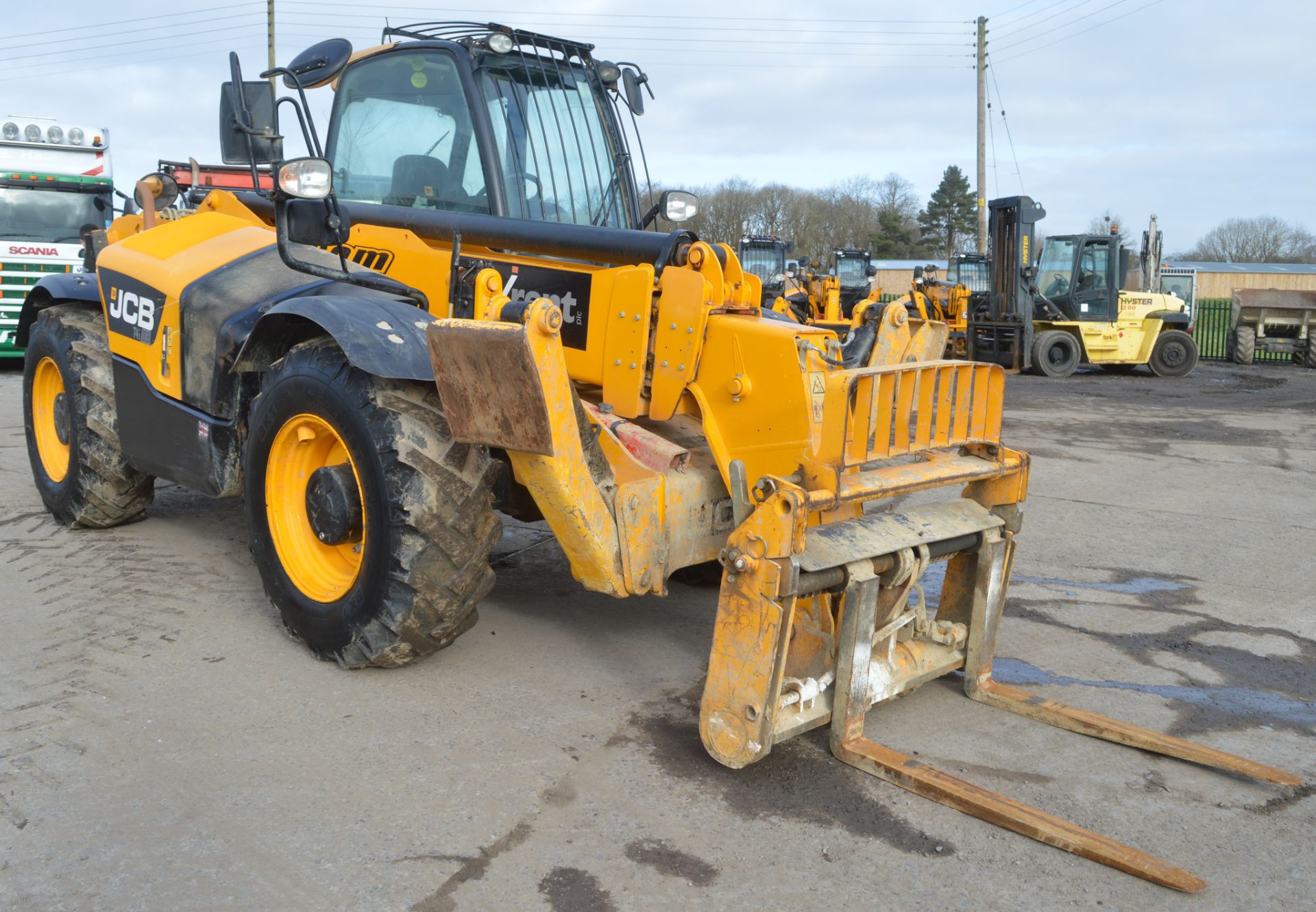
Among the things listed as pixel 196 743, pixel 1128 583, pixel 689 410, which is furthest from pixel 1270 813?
pixel 196 743

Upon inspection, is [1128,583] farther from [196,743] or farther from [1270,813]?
[196,743]

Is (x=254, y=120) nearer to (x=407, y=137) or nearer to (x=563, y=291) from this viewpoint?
(x=407, y=137)

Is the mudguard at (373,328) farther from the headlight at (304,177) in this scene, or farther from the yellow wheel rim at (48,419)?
the yellow wheel rim at (48,419)

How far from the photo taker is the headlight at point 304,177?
390 cm

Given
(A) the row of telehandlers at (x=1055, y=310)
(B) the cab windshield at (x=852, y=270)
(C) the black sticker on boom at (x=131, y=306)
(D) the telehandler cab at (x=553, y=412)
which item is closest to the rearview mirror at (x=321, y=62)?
(D) the telehandler cab at (x=553, y=412)

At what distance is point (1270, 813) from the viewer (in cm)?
318

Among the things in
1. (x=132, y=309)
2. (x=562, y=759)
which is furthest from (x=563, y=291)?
(x=132, y=309)

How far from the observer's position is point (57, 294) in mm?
5957

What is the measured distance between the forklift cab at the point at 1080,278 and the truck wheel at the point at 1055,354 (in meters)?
0.48

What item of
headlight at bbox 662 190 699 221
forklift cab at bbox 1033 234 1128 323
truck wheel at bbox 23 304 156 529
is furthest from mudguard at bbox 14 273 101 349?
forklift cab at bbox 1033 234 1128 323

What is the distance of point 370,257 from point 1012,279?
17.4 metres

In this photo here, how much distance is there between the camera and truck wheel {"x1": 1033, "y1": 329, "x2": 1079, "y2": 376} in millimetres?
20359

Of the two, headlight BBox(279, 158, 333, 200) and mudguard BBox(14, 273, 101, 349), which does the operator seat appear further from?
mudguard BBox(14, 273, 101, 349)

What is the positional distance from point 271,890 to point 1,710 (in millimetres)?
1625
